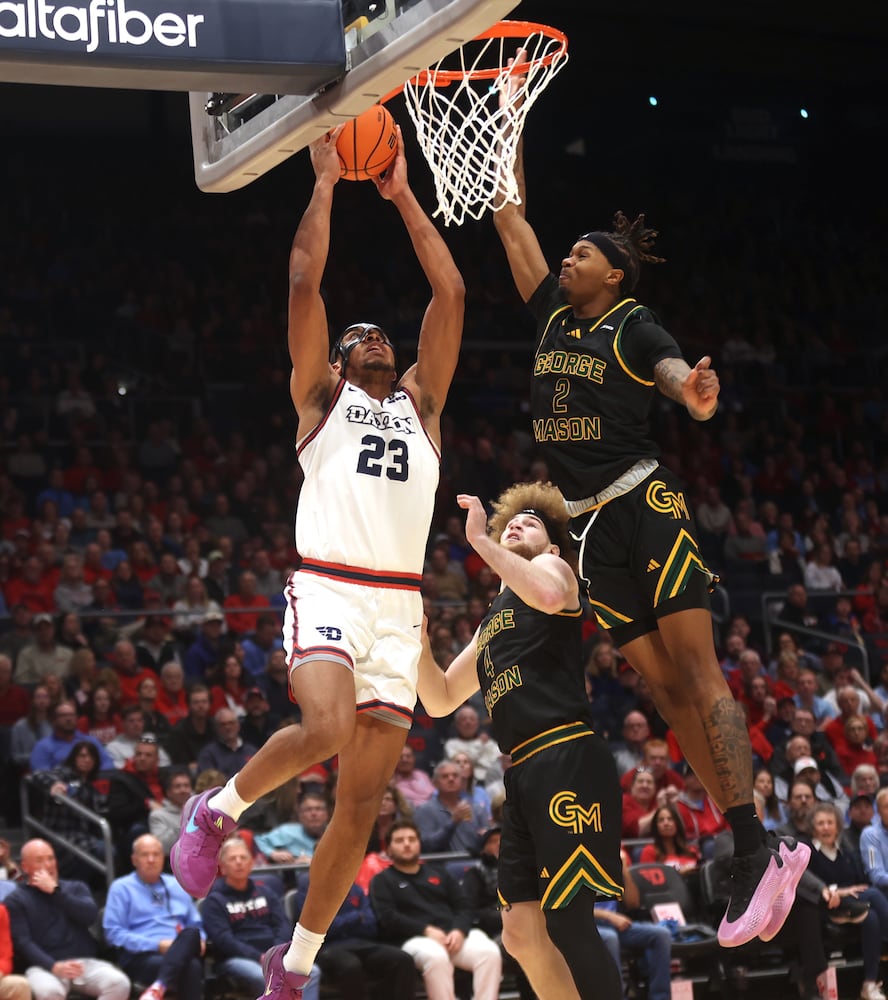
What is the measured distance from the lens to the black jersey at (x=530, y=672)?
5.94m

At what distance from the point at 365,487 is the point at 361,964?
17.4 feet

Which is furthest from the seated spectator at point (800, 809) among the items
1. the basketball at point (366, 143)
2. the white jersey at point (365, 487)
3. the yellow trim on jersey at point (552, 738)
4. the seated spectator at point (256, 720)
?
the basketball at point (366, 143)

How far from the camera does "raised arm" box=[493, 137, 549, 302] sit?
6.30 meters

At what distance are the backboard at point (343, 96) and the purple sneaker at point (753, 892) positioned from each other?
2.95 metres

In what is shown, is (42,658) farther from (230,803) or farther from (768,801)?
(230,803)

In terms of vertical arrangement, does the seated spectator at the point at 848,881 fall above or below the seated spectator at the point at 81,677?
below

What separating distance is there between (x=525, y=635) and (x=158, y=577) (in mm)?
8449

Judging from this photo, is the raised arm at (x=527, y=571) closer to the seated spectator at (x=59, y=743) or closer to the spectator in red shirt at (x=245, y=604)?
the seated spectator at (x=59, y=743)

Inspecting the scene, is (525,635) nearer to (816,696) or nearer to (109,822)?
(109,822)

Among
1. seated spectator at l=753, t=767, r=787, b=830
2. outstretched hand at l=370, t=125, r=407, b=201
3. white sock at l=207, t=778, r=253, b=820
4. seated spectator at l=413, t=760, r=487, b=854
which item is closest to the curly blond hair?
outstretched hand at l=370, t=125, r=407, b=201

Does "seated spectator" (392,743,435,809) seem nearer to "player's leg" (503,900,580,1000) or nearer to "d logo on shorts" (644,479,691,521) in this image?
"player's leg" (503,900,580,1000)

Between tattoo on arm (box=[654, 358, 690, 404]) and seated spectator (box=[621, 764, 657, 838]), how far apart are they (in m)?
6.93

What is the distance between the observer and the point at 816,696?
1470cm

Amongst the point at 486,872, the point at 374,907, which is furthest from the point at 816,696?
the point at 374,907
